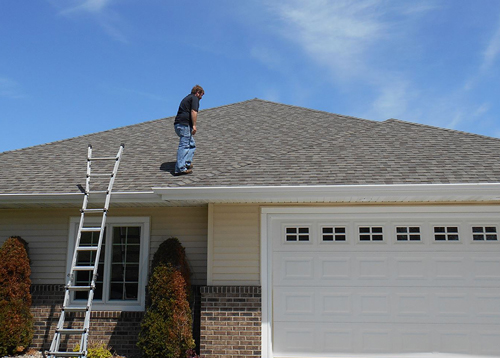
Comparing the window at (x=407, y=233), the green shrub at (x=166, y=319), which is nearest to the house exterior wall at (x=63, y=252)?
the green shrub at (x=166, y=319)

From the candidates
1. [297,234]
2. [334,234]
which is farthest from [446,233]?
[297,234]

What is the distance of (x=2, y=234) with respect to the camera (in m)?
8.65

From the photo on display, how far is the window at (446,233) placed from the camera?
7703 millimetres

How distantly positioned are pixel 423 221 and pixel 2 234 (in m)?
7.57

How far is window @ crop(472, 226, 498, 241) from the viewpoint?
7.64m

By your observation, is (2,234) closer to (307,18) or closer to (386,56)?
(307,18)

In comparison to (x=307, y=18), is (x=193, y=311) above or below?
below

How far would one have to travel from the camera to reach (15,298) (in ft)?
24.7

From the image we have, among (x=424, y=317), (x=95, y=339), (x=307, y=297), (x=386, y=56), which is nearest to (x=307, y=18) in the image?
(x=386, y=56)

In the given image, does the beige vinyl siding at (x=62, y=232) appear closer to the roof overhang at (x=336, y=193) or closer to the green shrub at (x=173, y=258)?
the green shrub at (x=173, y=258)

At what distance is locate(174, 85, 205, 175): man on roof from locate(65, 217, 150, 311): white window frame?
Result: 3.83ft

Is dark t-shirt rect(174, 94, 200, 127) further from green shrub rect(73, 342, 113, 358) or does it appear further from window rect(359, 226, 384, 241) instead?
green shrub rect(73, 342, 113, 358)

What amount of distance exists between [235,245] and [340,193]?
192 centimetres

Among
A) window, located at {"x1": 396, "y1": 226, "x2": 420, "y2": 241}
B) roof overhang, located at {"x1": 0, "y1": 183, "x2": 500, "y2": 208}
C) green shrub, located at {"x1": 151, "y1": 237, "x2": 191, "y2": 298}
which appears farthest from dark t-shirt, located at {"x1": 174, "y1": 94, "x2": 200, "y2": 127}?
Answer: window, located at {"x1": 396, "y1": 226, "x2": 420, "y2": 241}
